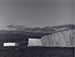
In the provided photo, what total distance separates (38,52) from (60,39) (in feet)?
1.19

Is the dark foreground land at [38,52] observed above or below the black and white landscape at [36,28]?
below

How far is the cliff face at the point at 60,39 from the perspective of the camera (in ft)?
7.30

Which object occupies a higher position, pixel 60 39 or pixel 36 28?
pixel 36 28

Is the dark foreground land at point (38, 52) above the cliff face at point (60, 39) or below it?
below

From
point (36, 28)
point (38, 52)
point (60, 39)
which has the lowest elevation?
point (38, 52)

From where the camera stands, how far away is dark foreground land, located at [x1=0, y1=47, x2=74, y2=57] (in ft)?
7.18

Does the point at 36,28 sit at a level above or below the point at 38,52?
above

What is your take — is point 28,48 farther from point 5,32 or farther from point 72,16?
point 72,16

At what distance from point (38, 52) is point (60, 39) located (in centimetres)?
36

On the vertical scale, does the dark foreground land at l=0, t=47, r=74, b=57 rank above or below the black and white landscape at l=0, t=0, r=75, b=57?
below

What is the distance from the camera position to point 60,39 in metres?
2.25

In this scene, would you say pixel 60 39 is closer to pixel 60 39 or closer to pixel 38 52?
pixel 60 39

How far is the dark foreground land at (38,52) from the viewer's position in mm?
2188

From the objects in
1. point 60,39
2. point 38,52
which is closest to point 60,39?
point 60,39
